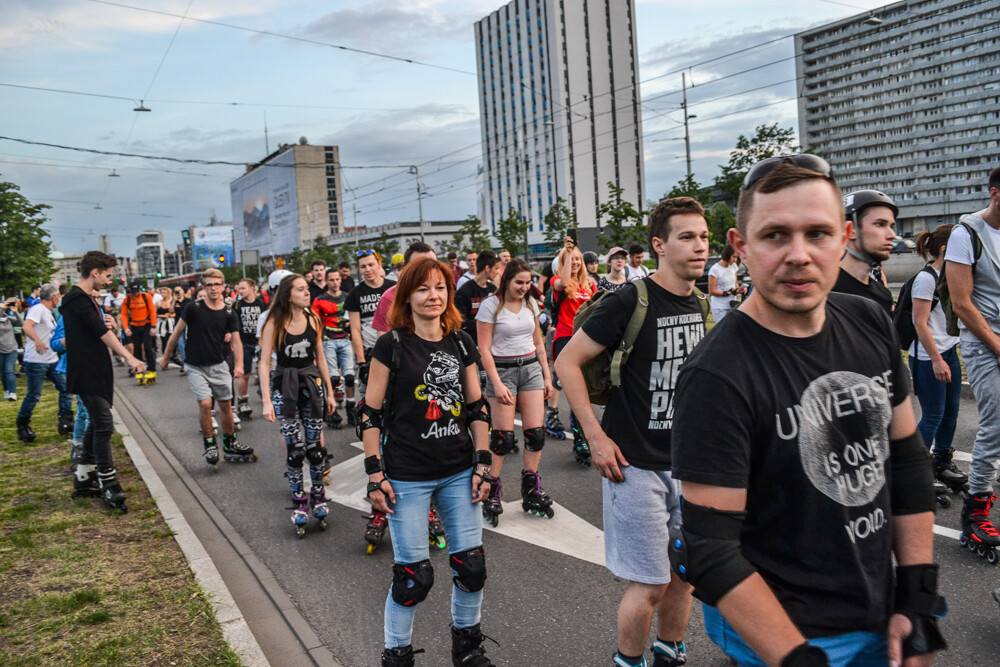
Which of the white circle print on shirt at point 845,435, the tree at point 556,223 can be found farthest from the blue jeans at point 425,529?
the tree at point 556,223

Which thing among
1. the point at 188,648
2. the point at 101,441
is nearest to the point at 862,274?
the point at 188,648

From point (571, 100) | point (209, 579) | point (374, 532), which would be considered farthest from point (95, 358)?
point (571, 100)

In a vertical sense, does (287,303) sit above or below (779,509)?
above

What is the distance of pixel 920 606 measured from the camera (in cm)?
163

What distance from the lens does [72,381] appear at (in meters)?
6.55

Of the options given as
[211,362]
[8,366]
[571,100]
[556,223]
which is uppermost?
[571,100]

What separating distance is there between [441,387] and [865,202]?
102 inches

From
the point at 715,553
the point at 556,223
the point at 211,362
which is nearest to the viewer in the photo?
the point at 715,553

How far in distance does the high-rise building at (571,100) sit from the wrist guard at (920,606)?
113980 mm

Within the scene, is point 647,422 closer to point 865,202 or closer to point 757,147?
point 865,202

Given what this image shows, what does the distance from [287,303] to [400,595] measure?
3.78m

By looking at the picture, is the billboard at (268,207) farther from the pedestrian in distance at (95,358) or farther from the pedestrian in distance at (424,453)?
the pedestrian in distance at (424,453)

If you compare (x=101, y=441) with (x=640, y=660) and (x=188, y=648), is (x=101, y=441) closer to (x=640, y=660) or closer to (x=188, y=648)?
(x=188, y=648)

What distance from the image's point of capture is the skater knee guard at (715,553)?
1.54m
